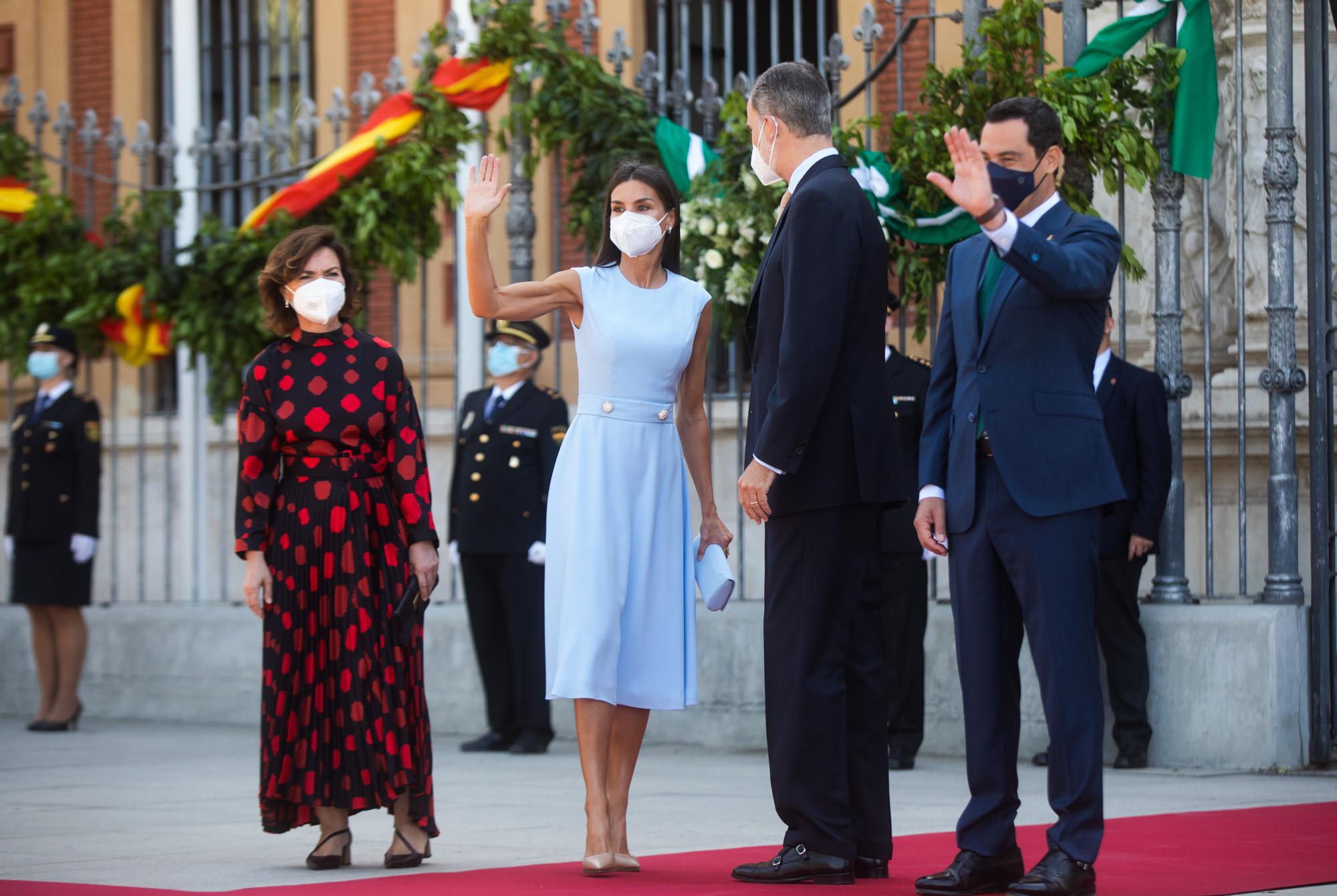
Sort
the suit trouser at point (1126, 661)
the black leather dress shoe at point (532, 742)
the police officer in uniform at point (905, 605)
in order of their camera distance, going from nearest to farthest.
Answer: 1. the suit trouser at point (1126, 661)
2. the police officer in uniform at point (905, 605)
3. the black leather dress shoe at point (532, 742)

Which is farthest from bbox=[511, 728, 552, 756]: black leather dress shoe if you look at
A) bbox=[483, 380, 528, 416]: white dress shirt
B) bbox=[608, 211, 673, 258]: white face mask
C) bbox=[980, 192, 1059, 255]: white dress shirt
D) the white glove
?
bbox=[980, 192, 1059, 255]: white dress shirt

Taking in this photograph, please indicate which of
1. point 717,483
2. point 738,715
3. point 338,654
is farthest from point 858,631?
point 717,483

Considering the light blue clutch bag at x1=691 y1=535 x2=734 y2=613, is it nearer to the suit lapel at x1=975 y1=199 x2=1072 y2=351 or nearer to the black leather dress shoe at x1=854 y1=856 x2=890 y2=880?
the black leather dress shoe at x1=854 y1=856 x2=890 y2=880

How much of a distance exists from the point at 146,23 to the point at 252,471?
10565mm

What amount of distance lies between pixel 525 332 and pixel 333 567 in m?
3.76

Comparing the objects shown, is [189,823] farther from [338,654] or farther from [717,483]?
[717,483]

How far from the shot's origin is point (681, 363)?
5.34 metres

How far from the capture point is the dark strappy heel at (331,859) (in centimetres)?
536

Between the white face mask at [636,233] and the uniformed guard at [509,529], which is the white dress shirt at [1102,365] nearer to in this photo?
the uniformed guard at [509,529]

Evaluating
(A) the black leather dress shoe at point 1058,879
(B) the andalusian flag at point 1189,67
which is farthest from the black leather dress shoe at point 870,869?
(B) the andalusian flag at point 1189,67

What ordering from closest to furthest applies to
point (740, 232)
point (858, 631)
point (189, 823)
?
point (858, 631) < point (189, 823) < point (740, 232)

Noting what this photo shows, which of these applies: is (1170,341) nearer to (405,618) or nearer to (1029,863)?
(1029,863)

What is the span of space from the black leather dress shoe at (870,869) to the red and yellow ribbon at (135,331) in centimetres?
654

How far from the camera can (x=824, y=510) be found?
4863 mm
